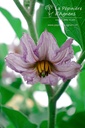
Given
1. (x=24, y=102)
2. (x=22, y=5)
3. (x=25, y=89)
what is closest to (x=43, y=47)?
(x=22, y=5)

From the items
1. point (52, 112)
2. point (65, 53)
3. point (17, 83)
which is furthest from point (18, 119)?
point (17, 83)

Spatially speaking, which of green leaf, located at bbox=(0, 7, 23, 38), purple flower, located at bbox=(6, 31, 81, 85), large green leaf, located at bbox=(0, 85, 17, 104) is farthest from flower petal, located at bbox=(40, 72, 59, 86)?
large green leaf, located at bbox=(0, 85, 17, 104)

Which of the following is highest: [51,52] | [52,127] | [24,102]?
[24,102]

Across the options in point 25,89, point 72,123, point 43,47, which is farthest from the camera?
point 25,89

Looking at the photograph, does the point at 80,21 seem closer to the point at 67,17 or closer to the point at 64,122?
the point at 67,17

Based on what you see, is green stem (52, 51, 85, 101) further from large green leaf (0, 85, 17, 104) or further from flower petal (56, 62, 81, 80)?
large green leaf (0, 85, 17, 104)

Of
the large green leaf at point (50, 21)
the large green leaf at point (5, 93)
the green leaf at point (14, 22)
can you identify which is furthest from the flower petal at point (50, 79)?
the large green leaf at point (5, 93)

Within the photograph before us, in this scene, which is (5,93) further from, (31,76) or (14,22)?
(31,76)
